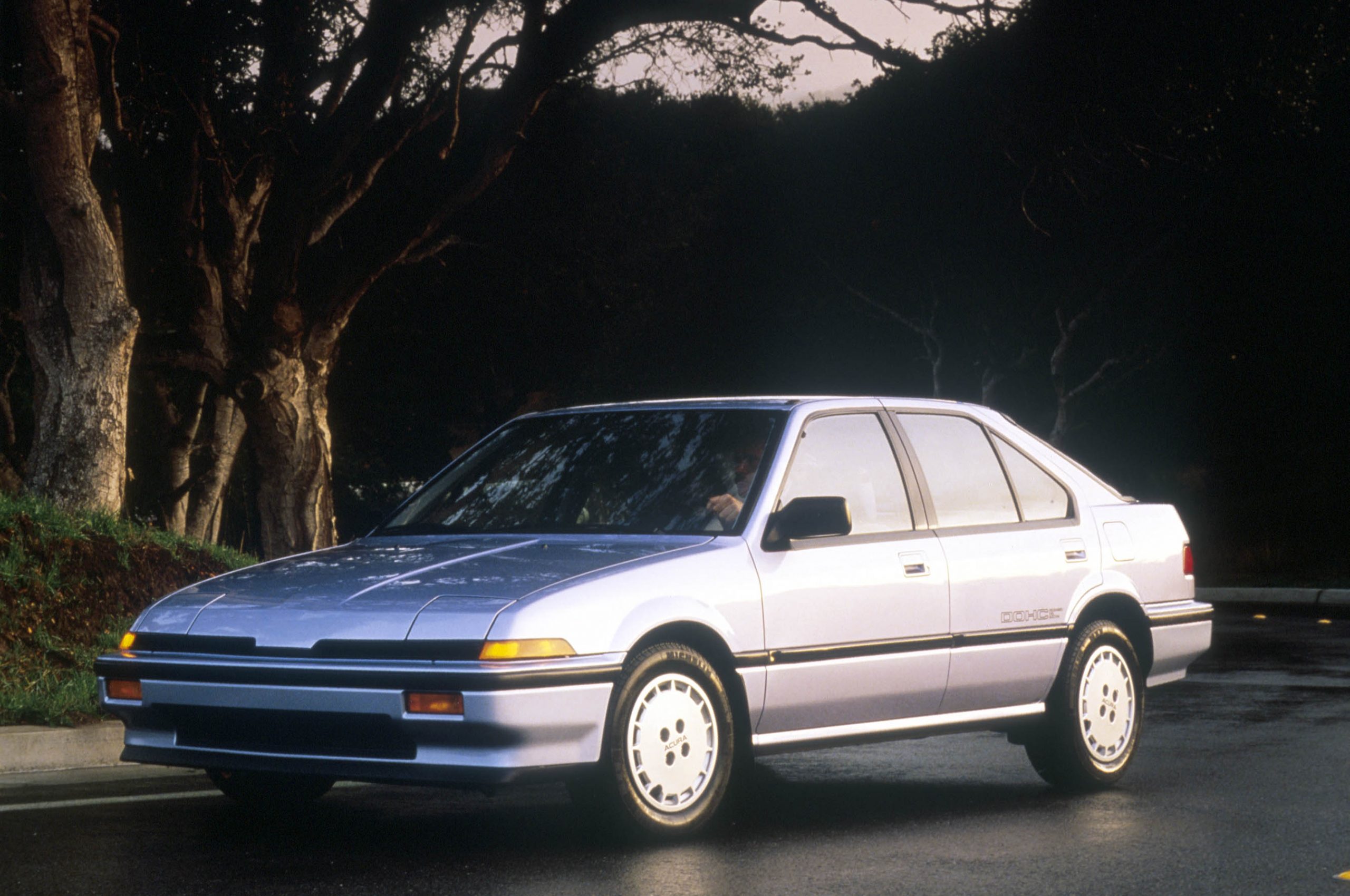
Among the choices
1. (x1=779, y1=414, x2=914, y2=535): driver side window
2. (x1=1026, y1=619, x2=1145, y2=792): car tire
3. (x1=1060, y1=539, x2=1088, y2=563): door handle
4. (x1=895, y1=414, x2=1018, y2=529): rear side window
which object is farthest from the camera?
(x1=1060, y1=539, x2=1088, y2=563): door handle

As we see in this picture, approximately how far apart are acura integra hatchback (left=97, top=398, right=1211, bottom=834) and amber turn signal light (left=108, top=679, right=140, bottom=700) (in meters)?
0.01

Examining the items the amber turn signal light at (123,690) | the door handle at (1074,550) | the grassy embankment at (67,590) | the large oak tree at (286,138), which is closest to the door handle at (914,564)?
the door handle at (1074,550)

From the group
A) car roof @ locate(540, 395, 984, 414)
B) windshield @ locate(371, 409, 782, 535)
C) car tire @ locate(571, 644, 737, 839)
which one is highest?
car roof @ locate(540, 395, 984, 414)

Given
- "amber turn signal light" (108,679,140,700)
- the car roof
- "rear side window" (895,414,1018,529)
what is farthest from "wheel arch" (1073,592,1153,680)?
"amber turn signal light" (108,679,140,700)

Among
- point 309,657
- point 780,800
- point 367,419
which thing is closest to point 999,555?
point 780,800

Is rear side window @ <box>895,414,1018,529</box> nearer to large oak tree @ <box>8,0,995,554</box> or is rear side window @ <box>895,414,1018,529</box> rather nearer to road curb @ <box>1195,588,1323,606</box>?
large oak tree @ <box>8,0,995,554</box>

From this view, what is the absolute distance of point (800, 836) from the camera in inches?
277

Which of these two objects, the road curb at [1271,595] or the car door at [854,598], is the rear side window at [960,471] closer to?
the car door at [854,598]

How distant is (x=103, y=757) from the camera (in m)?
8.99

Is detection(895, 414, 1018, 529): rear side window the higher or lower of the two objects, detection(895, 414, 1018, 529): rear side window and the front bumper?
the higher

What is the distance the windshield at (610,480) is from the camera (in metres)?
7.21

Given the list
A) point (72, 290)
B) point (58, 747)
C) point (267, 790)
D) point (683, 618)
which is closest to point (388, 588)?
point (683, 618)

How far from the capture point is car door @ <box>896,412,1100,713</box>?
7.74m

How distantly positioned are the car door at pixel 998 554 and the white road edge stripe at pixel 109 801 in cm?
255
